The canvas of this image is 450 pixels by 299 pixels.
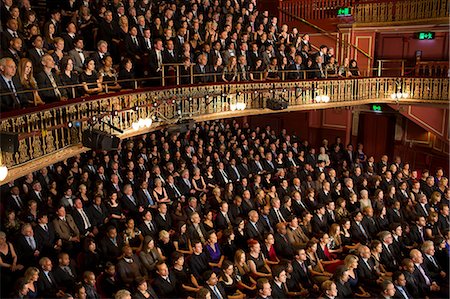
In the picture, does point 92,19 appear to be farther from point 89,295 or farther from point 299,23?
point 299,23

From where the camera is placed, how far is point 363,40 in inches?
485

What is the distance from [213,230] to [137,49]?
3.51m

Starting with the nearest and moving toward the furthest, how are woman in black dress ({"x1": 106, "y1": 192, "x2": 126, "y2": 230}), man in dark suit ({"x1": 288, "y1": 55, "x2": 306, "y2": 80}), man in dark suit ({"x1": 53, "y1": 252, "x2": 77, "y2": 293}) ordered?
man in dark suit ({"x1": 53, "y1": 252, "x2": 77, "y2": 293}), woman in black dress ({"x1": 106, "y1": 192, "x2": 126, "y2": 230}), man in dark suit ({"x1": 288, "y1": 55, "x2": 306, "y2": 80})

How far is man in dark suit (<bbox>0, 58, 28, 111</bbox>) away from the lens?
4.82 meters

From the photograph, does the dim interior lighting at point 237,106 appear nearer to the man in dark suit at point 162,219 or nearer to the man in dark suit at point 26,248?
the man in dark suit at point 162,219

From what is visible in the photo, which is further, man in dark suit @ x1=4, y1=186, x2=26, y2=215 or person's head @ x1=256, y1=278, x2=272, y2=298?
man in dark suit @ x1=4, y1=186, x2=26, y2=215

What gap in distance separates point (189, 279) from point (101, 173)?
3.00 metres

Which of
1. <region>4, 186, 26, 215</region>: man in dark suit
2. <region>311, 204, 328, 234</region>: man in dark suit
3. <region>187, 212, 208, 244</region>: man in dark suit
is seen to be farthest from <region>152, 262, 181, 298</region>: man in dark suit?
<region>311, 204, 328, 234</region>: man in dark suit

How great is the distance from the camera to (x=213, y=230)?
6297 mm

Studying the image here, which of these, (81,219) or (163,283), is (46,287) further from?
(81,219)

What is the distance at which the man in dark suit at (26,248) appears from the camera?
5.47 meters

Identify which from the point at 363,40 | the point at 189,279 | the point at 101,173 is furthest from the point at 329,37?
the point at 189,279

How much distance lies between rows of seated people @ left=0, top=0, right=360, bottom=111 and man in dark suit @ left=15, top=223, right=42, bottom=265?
4.71ft

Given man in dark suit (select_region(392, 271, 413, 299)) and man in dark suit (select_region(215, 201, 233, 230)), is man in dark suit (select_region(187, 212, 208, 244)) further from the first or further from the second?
man in dark suit (select_region(392, 271, 413, 299))
